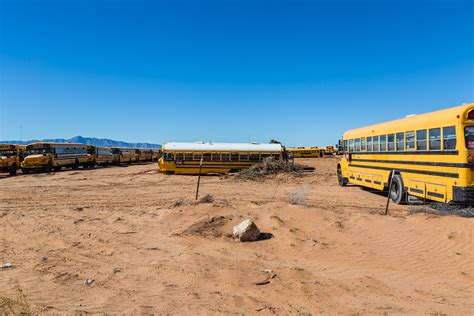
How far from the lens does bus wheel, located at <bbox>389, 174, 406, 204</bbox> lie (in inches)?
494

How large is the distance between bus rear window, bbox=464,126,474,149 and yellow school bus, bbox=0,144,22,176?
33314mm

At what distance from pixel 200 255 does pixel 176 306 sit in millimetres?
2318

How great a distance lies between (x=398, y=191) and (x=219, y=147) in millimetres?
16267

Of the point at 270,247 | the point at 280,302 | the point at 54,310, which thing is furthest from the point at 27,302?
the point at 270,247

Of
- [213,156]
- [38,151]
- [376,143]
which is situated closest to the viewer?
[376,143]

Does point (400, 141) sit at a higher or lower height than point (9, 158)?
higher

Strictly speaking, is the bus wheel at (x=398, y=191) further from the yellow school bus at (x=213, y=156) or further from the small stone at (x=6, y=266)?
the yellow school bus at (x=213, y=156)

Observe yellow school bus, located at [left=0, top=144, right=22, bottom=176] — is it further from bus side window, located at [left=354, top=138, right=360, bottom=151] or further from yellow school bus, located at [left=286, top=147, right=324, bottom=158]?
yellow school bus, located at [left=286, top=147, right=324, bottom=158]

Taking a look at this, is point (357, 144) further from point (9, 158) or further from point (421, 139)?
point (9, 158)

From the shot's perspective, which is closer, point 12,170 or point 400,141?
point 400,141

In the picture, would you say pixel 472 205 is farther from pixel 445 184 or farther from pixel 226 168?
Answer: pixel 226 168

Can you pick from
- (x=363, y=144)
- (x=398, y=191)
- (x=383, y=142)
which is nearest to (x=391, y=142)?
(x=383, y=142)

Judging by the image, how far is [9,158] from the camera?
29.1m

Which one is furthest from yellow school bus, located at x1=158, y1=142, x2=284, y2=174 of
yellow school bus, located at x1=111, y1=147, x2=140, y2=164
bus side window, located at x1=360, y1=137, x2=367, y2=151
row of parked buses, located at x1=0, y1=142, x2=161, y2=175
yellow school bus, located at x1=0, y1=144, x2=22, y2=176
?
yellow school bus, located at x1=111, y1=147, x2=140, y2=164
